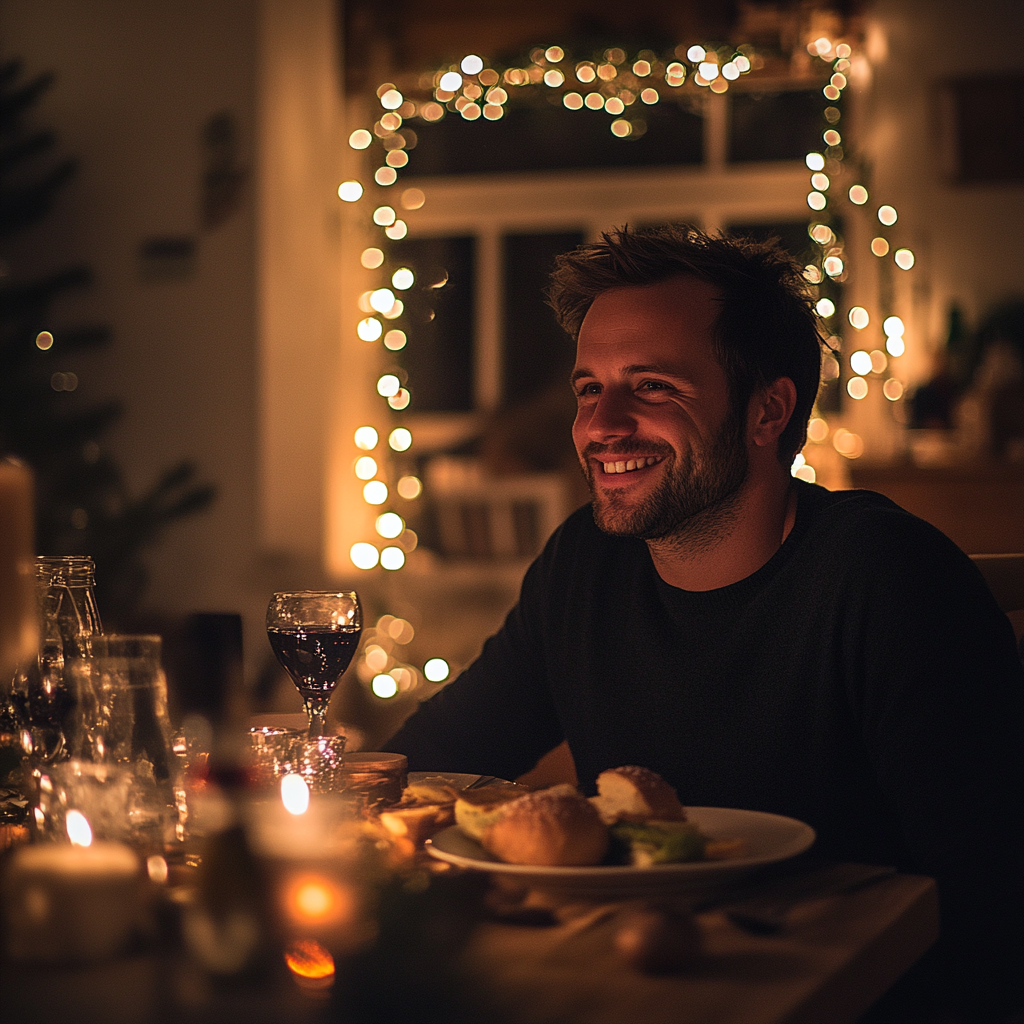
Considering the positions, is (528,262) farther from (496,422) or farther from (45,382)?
(45,382)

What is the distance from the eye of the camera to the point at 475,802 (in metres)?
0.95

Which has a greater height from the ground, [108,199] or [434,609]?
[108,199]

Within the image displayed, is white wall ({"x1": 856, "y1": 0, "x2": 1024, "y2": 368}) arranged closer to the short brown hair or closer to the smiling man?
the short brown hair

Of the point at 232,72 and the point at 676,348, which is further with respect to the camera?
the point at 232,72

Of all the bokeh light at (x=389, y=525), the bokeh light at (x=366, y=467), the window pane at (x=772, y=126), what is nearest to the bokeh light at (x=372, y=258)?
the bokeh light at (x=366, y=467)

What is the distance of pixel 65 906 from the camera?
68cm

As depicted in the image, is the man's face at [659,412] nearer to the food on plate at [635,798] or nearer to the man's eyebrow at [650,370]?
the man's eyebrow at [650,370]

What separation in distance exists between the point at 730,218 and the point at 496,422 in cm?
124

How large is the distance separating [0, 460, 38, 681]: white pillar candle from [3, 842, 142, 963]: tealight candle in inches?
5.6

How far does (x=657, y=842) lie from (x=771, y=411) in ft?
2.91

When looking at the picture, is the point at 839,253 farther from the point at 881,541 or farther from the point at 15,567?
the point at 15,567

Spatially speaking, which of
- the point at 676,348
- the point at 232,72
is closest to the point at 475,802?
the point at 676,348

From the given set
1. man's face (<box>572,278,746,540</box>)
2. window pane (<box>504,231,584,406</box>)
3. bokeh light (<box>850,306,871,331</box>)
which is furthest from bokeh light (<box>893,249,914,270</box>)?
man's face (<box>572,278,746,540</box>)

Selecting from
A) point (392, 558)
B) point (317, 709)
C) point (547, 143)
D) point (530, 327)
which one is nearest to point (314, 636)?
point (317, 709)
